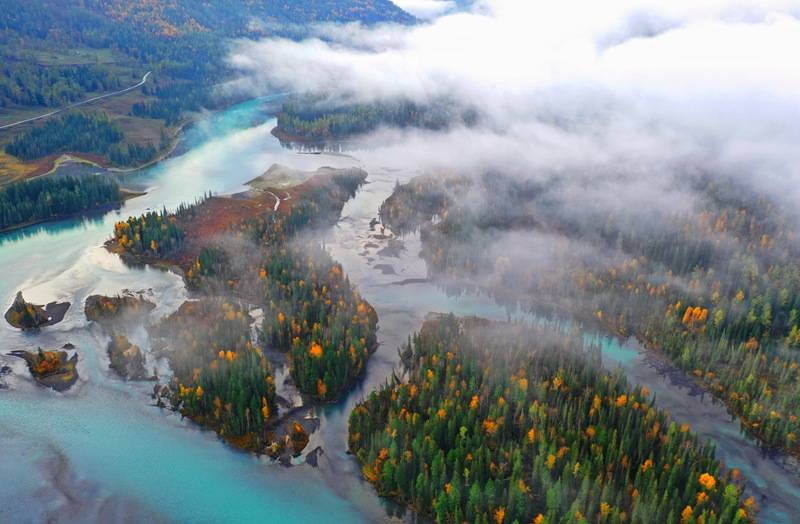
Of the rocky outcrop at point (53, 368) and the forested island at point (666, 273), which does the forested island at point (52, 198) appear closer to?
the rocky outcrop at point (53, 368)

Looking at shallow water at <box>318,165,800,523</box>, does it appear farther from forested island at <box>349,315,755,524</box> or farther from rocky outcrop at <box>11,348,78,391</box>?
rocky outcrop at <box>11,348,78,391</box>

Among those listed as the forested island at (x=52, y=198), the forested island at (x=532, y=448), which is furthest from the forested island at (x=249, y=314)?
the forested island at (x=52, y=198)

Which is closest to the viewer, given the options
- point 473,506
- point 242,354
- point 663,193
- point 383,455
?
point 473,506

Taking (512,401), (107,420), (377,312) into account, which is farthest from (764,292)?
(107,420)

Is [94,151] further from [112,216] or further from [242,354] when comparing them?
[242,354]

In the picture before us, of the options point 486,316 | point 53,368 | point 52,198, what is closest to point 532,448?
point 486,316

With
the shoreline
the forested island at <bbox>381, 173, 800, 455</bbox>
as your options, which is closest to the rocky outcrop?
the shoreline
